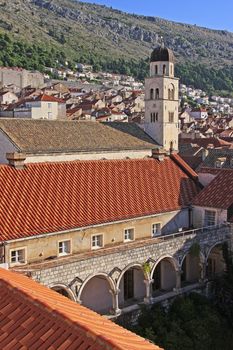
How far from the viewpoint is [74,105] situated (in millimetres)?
130750

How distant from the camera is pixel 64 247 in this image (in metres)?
28.1

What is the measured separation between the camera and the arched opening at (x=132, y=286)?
1201 inches

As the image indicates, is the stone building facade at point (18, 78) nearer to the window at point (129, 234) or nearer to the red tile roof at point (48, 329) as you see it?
the window at point (129, 234)

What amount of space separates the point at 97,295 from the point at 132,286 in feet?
9.99

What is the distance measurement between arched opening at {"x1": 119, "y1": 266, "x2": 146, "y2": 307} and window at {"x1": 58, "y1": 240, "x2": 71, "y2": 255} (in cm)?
426

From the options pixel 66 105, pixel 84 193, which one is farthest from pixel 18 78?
pixel 84 193

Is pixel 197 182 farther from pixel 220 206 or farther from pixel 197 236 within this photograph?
pixel 197 236

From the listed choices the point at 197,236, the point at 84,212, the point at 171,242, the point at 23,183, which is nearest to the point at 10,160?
the point at 23,183

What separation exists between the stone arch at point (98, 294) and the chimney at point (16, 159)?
8.15 m

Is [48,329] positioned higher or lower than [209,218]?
higher

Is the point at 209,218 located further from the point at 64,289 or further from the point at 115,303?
the point at 64,289

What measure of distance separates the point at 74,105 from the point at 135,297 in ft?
340

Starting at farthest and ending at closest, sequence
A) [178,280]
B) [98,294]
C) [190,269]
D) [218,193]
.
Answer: [218,193]
[190,269]
[178,280]
[98,294]

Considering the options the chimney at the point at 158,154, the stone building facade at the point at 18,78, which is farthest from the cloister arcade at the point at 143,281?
the stone building facade at the point at 18,78
